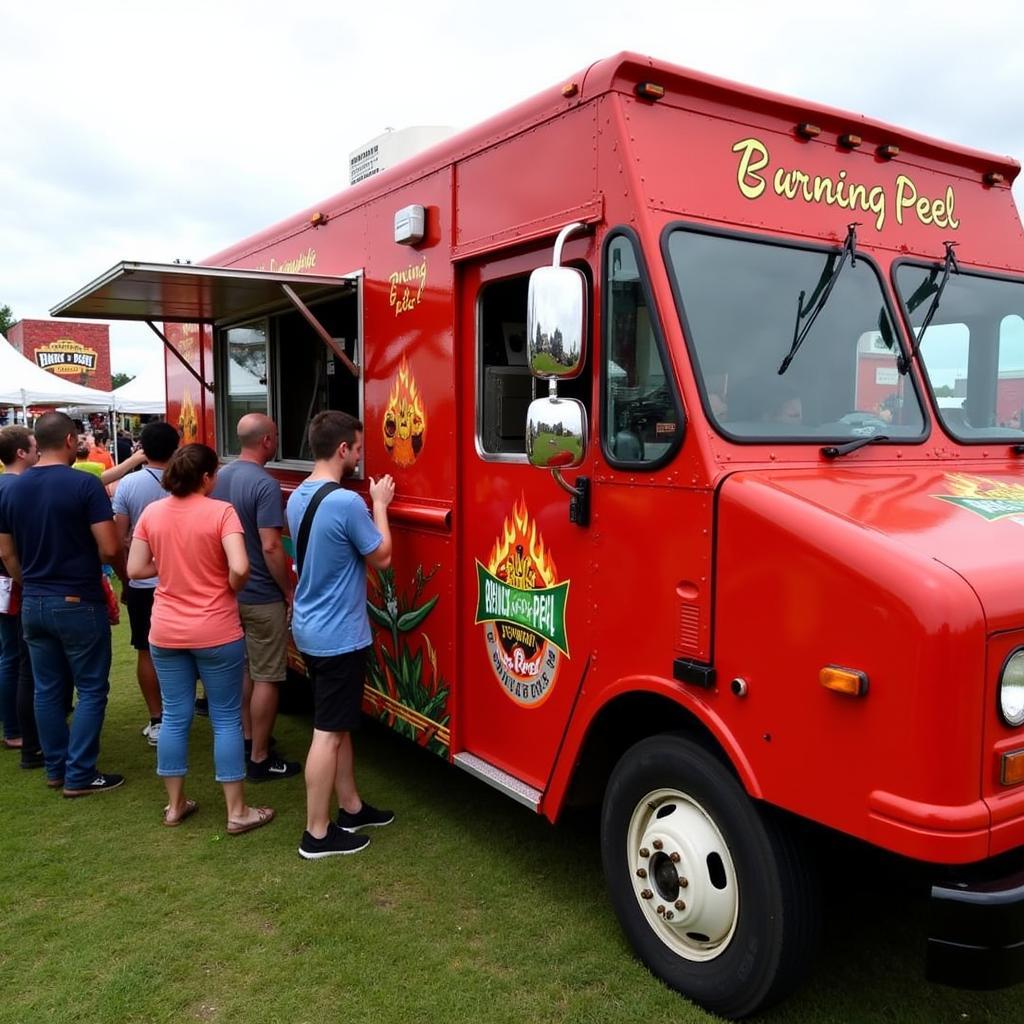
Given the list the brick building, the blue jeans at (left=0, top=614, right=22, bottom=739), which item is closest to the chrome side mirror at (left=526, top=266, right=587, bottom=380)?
the blue jeans at (left=0, top=614, right=22, bottom=739)

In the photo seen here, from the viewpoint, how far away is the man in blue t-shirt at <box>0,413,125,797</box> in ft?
15.5

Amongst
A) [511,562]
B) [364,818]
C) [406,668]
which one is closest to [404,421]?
[511,562]

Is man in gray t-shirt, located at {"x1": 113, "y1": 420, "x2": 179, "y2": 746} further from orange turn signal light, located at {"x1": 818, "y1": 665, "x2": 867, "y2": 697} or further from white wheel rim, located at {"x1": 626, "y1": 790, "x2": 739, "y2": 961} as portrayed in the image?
orange turn signal light, located at {"x1": 818, "y1": 665, "x2": 867, "y2": 697}

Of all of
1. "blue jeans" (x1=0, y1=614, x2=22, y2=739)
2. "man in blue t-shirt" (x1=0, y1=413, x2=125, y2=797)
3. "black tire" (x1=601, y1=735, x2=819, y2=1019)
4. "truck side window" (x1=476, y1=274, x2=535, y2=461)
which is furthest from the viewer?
"blue jeans" (x1=0, y1=614, x2=22, y2=739)

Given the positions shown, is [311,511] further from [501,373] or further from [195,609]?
[501,373]

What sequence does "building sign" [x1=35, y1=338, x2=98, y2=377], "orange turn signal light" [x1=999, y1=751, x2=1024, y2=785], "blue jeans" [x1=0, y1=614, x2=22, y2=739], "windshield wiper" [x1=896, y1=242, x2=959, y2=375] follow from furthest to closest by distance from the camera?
"building sign" [x1=35, y1=338, x2=98, y2=377] < "blue jeans" [x1=0, y1=614, x2=22, y2=739] < "windshield wiper" [x1=896, y1=242, x2=959, y2=375] < "orange turn signal light" [x1=999, y1=751, x2=1024, y2=785]

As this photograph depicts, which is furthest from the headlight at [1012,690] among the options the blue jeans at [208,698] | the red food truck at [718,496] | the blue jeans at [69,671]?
the blue jeans at [69,671]

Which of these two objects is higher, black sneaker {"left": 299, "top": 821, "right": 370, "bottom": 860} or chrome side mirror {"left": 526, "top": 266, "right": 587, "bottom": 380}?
chrome side mirror {"left": 526, "top": 266, "right": 587, "bottom": 380}

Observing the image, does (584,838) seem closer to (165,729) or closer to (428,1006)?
(428,1006)

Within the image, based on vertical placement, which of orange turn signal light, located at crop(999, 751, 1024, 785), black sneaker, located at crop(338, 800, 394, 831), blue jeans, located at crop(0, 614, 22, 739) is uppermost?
orange turn signal light, located at crop(999, 751, 1024, 785)

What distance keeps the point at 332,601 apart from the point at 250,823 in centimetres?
126

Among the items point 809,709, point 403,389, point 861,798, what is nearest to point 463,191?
point 403,389

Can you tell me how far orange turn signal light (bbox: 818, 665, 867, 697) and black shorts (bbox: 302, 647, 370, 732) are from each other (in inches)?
88.0

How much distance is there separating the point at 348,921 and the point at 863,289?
9.94 ft
